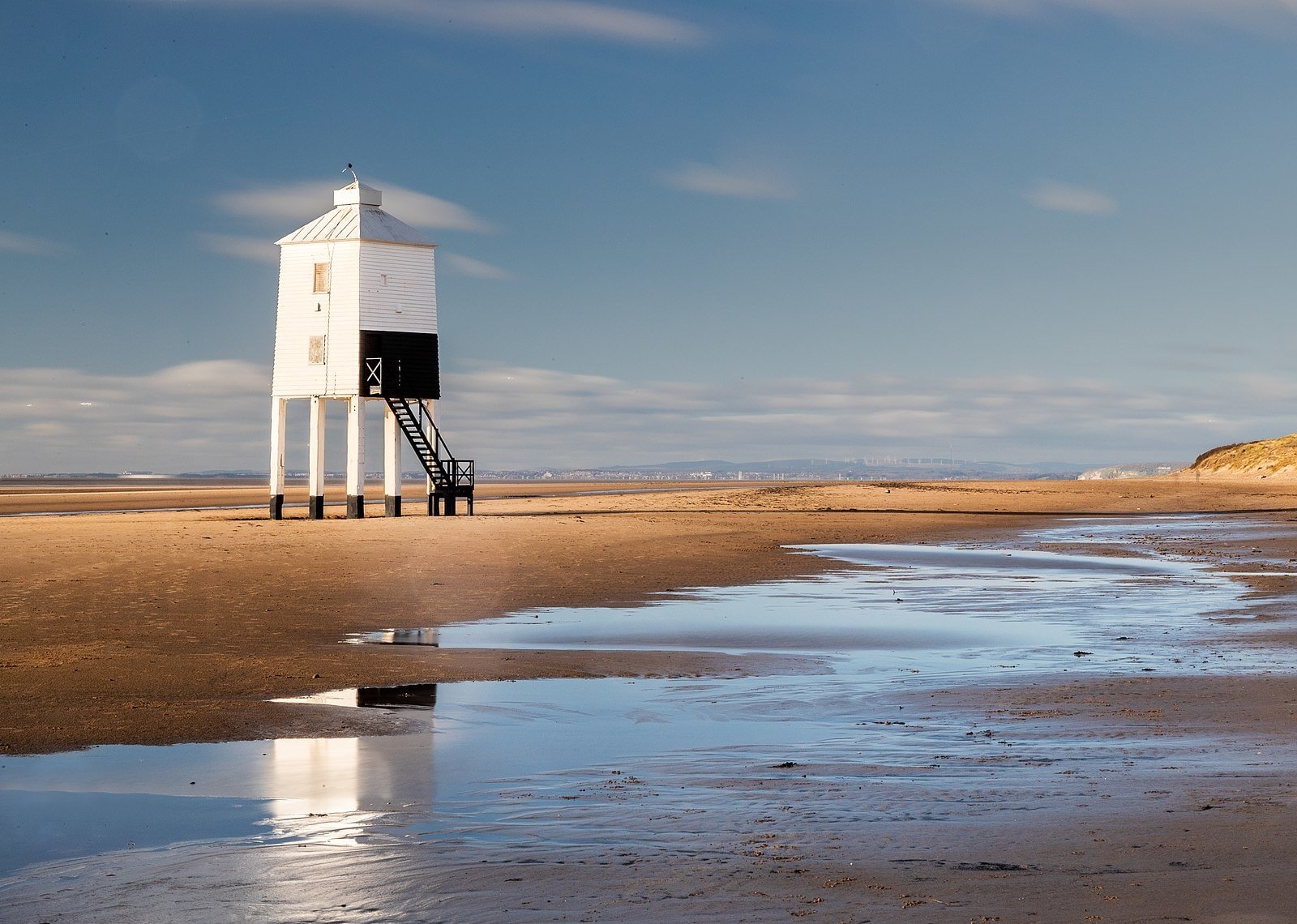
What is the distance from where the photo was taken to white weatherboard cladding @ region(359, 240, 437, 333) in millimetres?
42000

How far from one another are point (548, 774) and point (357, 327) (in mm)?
34882

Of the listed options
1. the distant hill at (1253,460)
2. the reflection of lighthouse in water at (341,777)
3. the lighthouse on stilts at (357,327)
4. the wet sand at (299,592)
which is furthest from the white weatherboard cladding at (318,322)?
the distant hill at (1253,460)

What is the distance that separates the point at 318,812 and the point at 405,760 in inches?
62.4

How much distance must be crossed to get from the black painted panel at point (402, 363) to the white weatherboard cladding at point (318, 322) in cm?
34

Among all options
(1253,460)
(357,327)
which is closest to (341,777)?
(357,327)

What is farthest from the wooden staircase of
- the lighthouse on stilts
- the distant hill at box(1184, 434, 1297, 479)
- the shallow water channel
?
the distant hill at box(1184, 434, 1297, 479)

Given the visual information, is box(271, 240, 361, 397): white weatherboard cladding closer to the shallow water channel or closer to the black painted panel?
the black painted panel

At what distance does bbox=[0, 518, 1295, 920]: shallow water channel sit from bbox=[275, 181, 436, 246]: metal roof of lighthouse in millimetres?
28113

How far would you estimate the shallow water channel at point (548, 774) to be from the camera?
638cm

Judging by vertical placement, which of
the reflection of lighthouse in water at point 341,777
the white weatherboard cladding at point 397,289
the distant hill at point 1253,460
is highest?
the white weatherboard cladding at point 397,289

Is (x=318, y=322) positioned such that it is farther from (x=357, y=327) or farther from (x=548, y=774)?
(x=548, y=774)

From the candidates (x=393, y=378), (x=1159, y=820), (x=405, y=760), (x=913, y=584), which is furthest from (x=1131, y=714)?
(x=393, y=378)

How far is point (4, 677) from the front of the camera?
12.5 meters

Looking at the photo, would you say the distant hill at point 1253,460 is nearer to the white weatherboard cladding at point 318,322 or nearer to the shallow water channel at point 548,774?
the white weatherboard cladding at point 318,322
